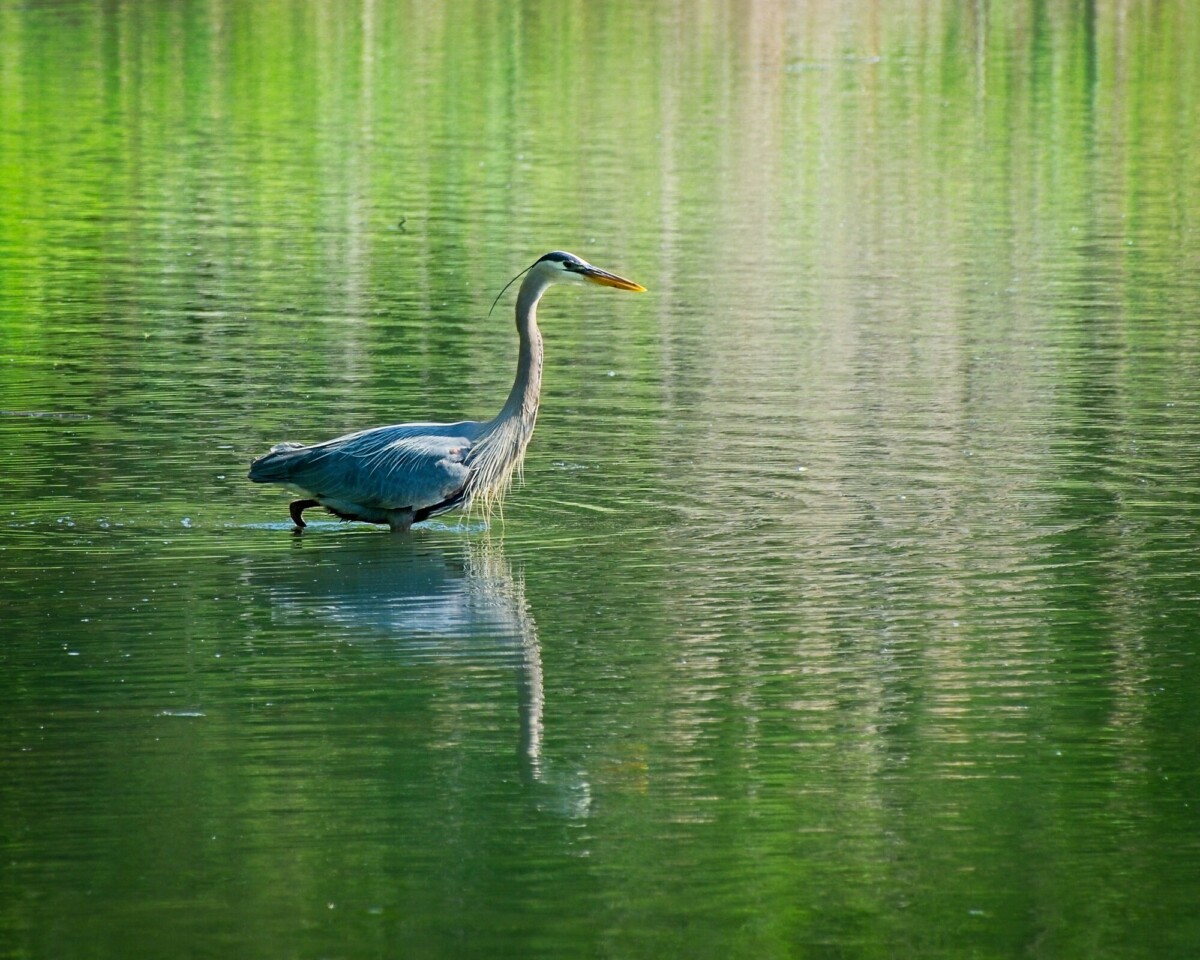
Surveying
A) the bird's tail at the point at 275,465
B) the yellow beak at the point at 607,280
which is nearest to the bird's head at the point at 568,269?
the yellow beak at the point at 607,280

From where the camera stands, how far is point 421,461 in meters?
13.6

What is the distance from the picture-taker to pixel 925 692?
1040 cm

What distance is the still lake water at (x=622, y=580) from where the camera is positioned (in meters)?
8.09

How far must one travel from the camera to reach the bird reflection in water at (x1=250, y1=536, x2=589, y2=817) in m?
10.9

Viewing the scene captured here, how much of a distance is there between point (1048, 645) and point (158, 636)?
435 centimetres

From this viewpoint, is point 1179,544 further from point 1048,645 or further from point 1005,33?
point 1005,33

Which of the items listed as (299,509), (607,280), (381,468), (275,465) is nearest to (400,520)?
(381,468)

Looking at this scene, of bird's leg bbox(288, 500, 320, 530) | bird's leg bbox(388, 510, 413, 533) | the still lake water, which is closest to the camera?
the still lake water

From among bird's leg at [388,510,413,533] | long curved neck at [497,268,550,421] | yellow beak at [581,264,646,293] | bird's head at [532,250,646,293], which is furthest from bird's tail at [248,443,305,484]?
→ yellow beak at [581,264,646,293]

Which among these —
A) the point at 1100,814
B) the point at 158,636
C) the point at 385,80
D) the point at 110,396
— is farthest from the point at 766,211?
the point at 1100,814

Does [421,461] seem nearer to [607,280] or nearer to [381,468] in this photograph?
[381,468]

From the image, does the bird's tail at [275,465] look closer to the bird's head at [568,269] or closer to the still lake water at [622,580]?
the still lake water at [622,580]

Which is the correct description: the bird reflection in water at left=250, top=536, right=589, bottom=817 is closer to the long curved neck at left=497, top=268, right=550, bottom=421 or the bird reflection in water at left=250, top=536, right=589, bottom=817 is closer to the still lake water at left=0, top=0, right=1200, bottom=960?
the still lake water at left=0, top=0, right=1200, bottom=960

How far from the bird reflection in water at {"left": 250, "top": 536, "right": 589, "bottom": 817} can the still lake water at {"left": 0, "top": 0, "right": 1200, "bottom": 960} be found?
0.14 ft
